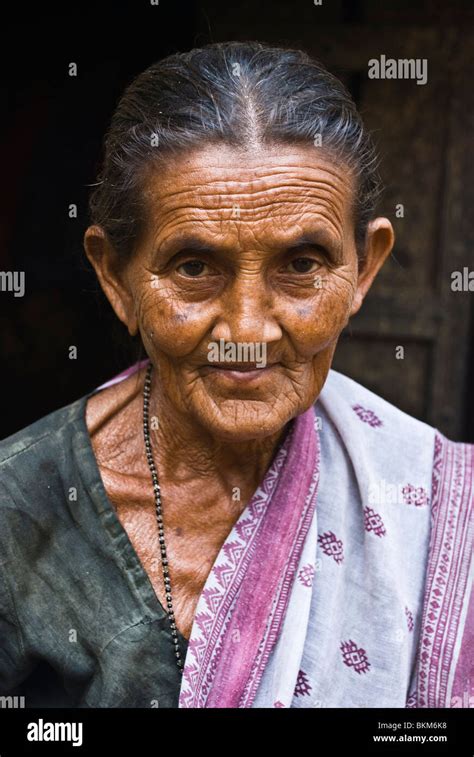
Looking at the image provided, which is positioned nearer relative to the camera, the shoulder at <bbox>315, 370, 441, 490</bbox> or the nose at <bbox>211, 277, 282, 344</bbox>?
the nose at <bbox>211, 277, 282, 344</bbox>

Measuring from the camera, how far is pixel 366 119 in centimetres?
373

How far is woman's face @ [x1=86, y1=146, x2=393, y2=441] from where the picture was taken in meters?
1.81

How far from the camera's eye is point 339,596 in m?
2.16

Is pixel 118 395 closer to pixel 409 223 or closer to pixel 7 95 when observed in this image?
pixel 409 223

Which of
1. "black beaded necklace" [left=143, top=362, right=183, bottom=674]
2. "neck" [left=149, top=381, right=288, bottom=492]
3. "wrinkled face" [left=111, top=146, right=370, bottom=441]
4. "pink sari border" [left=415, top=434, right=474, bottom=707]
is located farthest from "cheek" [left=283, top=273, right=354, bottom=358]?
"pink sari border" [left=415, top=434, right=474, bottom=707]

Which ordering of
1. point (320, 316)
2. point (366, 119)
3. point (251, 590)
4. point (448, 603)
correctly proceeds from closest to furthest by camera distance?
point (320, 316) → point (251, 590) → point (448, 603) → point (366, 119)

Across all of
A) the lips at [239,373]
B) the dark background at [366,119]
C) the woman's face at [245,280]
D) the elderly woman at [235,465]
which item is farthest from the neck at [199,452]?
the dark background at [366,119]

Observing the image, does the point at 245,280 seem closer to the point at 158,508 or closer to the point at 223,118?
the point at 223,118

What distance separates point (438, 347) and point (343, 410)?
1.68 m

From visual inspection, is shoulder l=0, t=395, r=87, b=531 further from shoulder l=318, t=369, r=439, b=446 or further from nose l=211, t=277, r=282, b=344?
shoulder l=318, t=369, r=439, b=446

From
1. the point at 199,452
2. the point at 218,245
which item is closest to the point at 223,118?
the point at 218,245

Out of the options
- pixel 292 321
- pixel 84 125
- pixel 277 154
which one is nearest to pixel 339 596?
pixel 292 321

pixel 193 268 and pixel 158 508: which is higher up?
pixel 193 268

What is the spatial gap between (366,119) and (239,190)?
2126 mm
